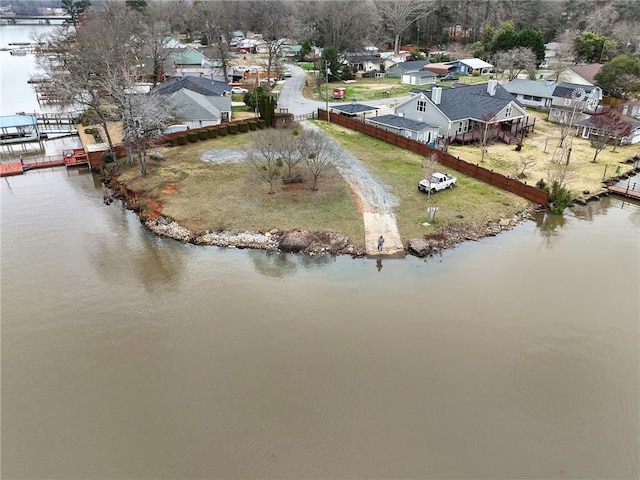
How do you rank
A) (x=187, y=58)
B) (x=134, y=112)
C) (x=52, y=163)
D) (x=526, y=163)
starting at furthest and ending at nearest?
1. (x=187, y=58)
2. (x=52, y=163)
3. (x=526, y=163)
4. (x=134, y=112)

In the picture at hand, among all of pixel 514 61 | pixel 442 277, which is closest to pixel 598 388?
pixel 442 277

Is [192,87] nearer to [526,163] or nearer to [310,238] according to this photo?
[310,238]

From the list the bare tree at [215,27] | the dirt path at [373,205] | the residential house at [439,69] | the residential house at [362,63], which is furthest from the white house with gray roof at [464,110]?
the residential house at [362,63]

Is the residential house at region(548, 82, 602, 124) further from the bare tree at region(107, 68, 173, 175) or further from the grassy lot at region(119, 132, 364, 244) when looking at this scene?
the bare tree at region(107, 68, 173, 175)

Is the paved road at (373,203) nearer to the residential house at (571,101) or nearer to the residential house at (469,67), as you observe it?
the residential house at (571,101)

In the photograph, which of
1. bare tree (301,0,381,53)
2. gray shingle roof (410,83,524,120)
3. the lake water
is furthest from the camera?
bare tree (301,0,381,53)

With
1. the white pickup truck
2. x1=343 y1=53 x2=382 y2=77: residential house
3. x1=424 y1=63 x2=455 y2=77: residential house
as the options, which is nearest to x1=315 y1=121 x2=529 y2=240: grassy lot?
the white pickup truck

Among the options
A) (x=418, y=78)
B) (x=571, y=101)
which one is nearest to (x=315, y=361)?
(x=571, y=101)
